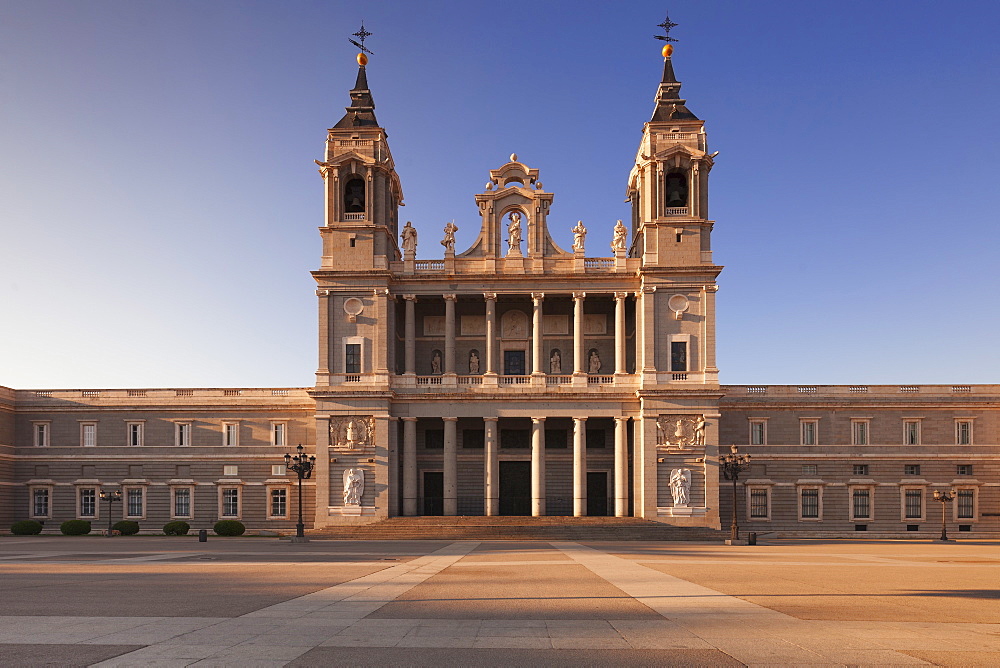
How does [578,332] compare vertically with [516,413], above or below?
above

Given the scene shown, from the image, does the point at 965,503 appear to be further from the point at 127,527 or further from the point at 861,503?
the point at 127,527

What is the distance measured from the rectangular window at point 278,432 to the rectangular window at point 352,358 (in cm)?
830

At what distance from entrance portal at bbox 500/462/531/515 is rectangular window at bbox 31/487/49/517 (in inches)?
1339

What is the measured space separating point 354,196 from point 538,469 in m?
23.7

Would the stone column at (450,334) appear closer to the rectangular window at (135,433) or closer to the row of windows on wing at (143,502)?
the row of windows on wing at (143,502)

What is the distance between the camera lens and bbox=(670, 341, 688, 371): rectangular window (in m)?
57.7

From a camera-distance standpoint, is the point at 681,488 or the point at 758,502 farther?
the point at 758,502

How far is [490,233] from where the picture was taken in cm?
6119

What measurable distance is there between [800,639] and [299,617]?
932 centimetres

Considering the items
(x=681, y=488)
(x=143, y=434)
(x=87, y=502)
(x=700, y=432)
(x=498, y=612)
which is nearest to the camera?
(x=498, y=612)

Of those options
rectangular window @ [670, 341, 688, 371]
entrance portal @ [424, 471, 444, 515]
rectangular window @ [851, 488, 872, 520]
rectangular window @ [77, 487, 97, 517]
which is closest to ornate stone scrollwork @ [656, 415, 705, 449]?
rectangular window @ [670, 341, 688, 371]

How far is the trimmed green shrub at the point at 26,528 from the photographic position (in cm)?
5884

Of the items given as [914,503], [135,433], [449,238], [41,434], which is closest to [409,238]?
[449,238]

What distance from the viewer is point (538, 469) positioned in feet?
190
